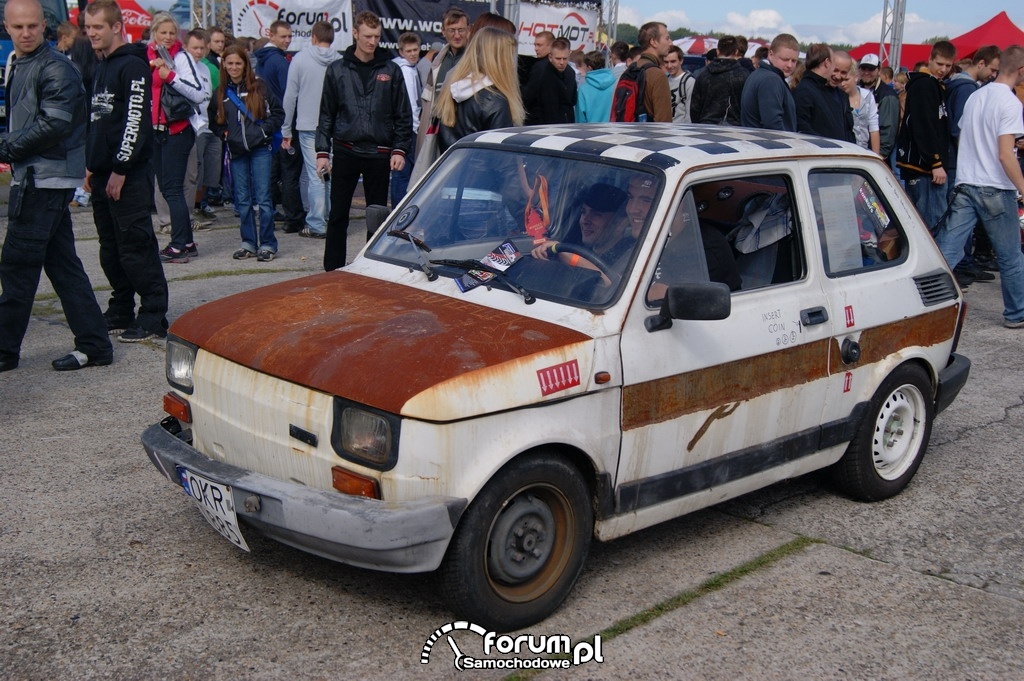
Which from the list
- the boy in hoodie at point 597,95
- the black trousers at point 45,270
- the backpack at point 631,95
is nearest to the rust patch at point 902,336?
the black trousers at point 45,270

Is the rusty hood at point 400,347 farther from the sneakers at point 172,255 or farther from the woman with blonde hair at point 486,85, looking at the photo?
the sneakers at point 172,255

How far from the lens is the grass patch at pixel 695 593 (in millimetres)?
3844

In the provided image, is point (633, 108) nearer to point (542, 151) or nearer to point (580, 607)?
point (542, 151)

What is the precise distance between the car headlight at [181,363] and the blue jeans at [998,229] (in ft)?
21.2

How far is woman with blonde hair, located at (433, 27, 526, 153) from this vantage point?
7.19 m

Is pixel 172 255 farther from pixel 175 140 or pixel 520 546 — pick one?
pixel 520 546

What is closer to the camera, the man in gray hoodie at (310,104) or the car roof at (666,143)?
the car roof at (666,143)

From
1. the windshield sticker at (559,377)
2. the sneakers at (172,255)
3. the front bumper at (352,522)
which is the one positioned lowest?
the sneakers at (172,255)

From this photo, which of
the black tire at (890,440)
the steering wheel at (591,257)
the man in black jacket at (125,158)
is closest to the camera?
the steering wheel at (591,257)

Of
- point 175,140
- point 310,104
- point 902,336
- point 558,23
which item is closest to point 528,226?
point 902,336

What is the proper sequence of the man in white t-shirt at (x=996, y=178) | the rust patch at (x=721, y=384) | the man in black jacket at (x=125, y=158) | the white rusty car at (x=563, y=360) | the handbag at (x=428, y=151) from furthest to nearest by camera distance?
the man in white t-shirt at (x=996, y=178), the handbag at (x=428, y=151), the man in black jacket at (x=125, y=158), the rust patch at (x=721, y=384), the white rusty car at (x=563, y=360)

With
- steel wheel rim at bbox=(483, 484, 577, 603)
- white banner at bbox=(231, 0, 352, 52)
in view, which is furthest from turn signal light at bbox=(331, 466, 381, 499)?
white banner at bbox=(231, 0, 352, 52)

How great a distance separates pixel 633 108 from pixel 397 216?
606cm

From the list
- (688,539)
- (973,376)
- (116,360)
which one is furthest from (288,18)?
(688,539)
